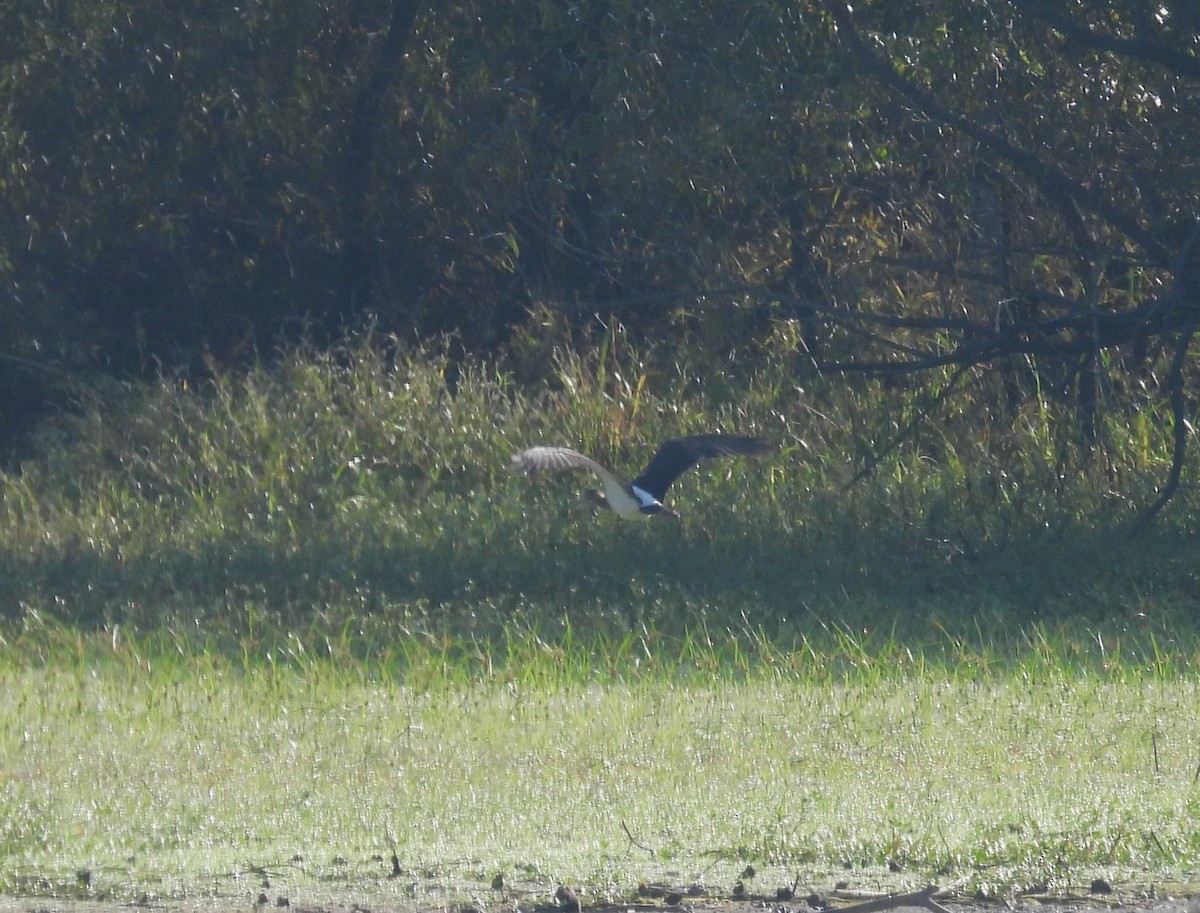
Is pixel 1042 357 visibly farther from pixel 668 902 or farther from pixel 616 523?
pixel 668 902

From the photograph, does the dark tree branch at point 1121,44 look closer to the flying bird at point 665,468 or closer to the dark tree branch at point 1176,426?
the dark tree branch at point 1176,426

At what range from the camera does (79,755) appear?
6102 mm

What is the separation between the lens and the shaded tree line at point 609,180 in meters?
9.98

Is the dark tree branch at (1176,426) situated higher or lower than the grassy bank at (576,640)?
higher

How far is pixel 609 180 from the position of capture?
11.9 m

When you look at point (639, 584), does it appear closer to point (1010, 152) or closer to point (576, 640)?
point (576, 640)

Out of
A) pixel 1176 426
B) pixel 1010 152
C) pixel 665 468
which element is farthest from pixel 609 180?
pixel 665 468

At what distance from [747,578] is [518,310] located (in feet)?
18.2

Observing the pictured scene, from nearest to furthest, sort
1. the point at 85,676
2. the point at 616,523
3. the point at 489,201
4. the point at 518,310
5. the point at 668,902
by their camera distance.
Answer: the point at 668,902
the point at 85,676
the point at 616,523
the point at 489,201
the point at 518,310

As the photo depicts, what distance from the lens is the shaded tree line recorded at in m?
9.98

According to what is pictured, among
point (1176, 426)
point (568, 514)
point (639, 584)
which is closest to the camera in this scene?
point (1176, 426)

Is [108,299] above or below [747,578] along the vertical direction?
below

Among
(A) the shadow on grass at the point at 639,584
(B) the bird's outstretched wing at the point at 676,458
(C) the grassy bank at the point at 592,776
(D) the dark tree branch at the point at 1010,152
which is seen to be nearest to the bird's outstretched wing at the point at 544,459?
(B) the bird's outstretched wing at the point at 676,458

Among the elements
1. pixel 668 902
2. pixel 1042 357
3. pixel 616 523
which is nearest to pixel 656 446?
pixel 616 523
